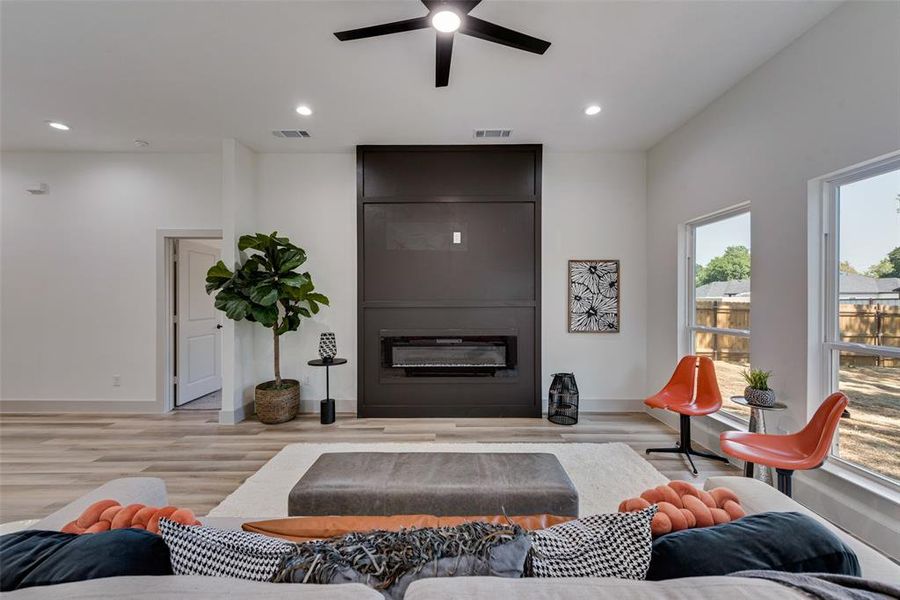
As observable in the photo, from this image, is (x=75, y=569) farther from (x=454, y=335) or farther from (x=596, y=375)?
(x=596, y=375)

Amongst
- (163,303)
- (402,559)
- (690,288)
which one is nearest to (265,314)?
(163,303)

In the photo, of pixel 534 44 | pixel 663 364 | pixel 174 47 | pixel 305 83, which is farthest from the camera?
pixel 663 364

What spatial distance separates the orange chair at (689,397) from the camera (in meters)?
3.01

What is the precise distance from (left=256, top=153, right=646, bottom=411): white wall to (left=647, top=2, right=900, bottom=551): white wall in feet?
2.82

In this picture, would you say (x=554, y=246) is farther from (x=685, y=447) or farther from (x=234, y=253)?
(x=234, y=253)

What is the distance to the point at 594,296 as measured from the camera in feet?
14.3

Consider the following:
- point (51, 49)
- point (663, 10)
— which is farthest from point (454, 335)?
point (51, 49)

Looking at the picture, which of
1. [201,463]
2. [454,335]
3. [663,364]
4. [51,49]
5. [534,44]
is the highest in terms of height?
[51,49]

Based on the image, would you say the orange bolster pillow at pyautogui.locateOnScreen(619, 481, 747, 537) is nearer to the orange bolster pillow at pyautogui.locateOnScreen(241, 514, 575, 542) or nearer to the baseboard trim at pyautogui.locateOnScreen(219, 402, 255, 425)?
the orange bolster pillow at pyautogui.locateOnScreen(241, 514, 575, 542)

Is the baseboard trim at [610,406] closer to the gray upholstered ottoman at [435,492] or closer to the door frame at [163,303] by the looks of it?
the gray upholstered ottoman at [435,492]

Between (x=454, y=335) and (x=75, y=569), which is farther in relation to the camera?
(x=454, y=335)

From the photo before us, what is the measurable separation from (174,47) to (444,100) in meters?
1.99

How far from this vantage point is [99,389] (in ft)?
14.3

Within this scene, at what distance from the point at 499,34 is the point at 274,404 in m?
3.92
